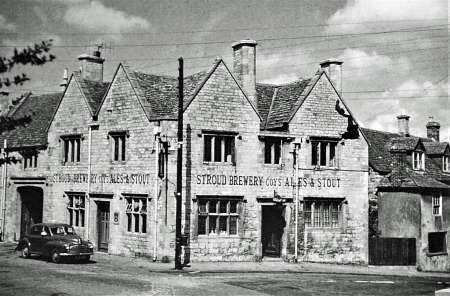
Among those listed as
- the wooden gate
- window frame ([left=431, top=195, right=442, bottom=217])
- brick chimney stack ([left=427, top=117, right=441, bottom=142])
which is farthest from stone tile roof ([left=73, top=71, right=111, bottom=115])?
brick chimney stack ([left=427, top=117, right=441, bottom=142])

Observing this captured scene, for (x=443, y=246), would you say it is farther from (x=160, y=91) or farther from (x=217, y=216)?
(x=160, y=91)

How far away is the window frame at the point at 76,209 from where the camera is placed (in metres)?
28.7

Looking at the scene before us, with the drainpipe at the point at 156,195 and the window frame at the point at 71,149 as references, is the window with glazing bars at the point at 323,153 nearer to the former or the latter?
the drainpipe at the point at 156,195

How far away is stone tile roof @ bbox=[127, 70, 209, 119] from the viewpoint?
25469 millimetres

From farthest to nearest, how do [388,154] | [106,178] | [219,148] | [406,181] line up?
[388,154], [406,181], [106,178], [219,148]

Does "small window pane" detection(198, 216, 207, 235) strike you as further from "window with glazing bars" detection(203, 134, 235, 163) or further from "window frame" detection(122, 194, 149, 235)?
"window with glazing bars" detection(203, 134, 235, 163)

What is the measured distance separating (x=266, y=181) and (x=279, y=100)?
572 cm

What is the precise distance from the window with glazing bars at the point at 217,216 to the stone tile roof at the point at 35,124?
1191cm

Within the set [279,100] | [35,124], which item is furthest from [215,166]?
[35,124]

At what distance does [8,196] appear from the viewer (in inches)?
1308

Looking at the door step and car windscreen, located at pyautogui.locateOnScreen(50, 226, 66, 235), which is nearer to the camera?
car windscreen, located at pyautogui.locateOnScreen(50, 226, 66, 235)

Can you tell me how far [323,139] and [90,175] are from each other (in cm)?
1305

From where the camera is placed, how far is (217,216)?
1008 inches

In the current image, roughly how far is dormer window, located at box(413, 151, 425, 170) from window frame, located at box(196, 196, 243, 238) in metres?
14.4
